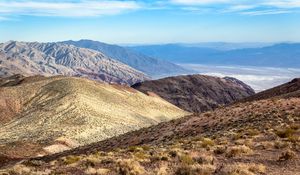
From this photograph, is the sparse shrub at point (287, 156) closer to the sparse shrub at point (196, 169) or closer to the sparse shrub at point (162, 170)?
the sparse shrub at point (196, 169)

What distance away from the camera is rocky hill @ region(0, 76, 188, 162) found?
63562 millimetres

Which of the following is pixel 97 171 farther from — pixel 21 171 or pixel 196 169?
pixel 196 169

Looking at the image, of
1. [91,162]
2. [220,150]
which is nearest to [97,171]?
[91,162]

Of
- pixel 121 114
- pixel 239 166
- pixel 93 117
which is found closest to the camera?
pixel 239 166

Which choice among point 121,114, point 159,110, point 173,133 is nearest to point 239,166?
point 173,133

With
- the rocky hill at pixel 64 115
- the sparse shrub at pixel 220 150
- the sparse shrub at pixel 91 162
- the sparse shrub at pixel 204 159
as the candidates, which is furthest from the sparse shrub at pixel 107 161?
the rocky hill at pixel 64 115

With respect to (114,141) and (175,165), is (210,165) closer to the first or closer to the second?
(175,165)

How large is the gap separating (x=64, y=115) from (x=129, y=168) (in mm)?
62054

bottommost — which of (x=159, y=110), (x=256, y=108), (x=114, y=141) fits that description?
(x=159, y=110)

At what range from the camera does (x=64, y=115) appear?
81.1 meters

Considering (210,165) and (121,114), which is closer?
(210,165)

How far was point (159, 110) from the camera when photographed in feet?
376

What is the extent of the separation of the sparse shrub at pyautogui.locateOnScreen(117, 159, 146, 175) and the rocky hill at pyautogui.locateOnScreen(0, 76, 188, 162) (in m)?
32.6

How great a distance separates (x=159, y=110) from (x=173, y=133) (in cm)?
7271
